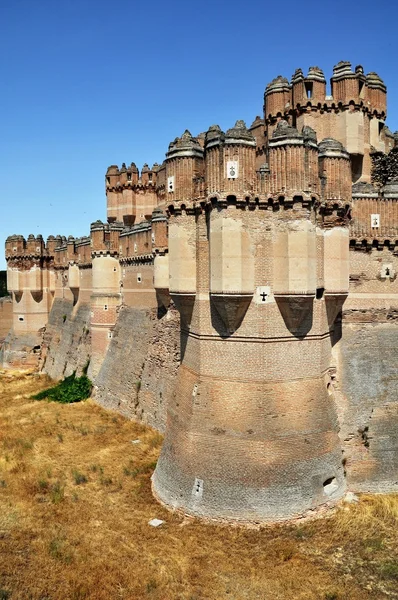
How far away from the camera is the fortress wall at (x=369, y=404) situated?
16.3m

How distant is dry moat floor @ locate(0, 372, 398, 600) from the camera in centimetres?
1181

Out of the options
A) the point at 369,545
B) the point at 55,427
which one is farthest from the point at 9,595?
the point at 55,427

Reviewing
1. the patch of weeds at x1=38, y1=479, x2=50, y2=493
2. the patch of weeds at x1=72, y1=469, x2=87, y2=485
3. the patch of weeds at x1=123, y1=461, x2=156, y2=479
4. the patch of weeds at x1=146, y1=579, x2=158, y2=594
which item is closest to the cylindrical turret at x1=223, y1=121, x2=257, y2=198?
the patch of weeds at x1=146, y1=579, x2=158, y2=594

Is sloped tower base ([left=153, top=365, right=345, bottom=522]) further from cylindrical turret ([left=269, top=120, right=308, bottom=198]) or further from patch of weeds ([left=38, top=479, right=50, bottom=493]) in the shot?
cylindrical turret ([left=269, top=120, right=308, bottom=198])

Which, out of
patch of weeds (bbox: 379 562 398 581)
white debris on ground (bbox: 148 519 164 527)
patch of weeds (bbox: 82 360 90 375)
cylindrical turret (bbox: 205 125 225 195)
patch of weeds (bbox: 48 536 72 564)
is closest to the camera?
patch of weeds (bbox: 379 562 398 581)

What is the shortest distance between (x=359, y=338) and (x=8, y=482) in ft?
47.1

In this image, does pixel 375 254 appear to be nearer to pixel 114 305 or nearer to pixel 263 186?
pixel 263 186

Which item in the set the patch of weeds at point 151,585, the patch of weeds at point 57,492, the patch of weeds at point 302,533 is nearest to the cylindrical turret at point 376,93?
the patch of weeds at point 302,533

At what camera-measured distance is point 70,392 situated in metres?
31.2

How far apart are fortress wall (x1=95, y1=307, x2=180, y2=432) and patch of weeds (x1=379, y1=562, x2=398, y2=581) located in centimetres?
1116

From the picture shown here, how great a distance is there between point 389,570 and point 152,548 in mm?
6279

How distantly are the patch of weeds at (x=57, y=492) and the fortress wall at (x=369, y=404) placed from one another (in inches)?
391

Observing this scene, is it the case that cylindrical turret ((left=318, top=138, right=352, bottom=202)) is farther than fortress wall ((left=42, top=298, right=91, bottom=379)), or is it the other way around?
fortress wall ((left=42, top=298, right=91, bottom=379))

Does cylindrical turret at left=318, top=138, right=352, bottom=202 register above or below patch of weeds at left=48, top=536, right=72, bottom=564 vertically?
above
